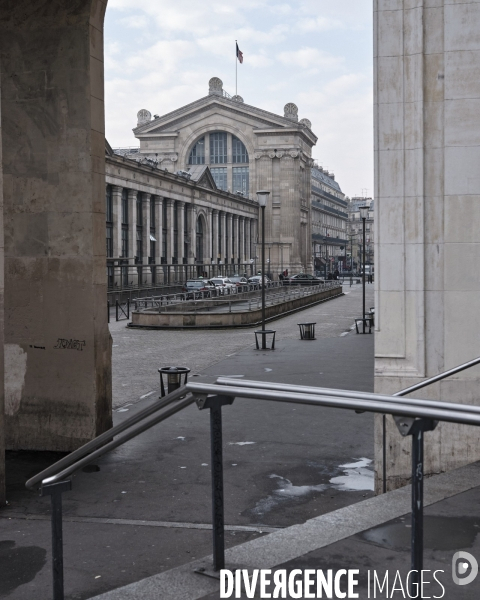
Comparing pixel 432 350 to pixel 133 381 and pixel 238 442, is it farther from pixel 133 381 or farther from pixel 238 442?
pixel 133 381

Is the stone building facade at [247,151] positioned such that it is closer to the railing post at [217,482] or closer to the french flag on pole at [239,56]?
the french flag on pole at [239,56]

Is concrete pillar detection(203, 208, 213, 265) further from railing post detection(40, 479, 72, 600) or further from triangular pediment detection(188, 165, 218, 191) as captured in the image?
railing post detection(40, 479, 72, 600)

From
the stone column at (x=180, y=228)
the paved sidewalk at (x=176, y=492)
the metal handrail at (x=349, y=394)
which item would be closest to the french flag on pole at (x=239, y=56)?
the stone column at (x=180, y=228)

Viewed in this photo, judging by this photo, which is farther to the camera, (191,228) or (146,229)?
(191,228)

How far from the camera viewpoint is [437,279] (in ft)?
25.3

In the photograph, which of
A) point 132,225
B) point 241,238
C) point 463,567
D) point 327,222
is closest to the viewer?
point 463,567

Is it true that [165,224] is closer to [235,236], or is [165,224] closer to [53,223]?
[235,236]

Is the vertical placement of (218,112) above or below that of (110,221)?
above

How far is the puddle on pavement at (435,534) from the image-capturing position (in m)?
4.95

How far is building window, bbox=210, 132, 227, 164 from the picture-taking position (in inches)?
4441

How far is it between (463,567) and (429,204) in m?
4.20

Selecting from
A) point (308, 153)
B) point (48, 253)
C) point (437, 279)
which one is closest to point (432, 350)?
point (437, 279)

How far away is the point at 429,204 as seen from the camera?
7.68m

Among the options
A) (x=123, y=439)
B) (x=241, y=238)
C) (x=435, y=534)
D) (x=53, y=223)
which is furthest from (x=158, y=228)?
(x=123, y=439)
